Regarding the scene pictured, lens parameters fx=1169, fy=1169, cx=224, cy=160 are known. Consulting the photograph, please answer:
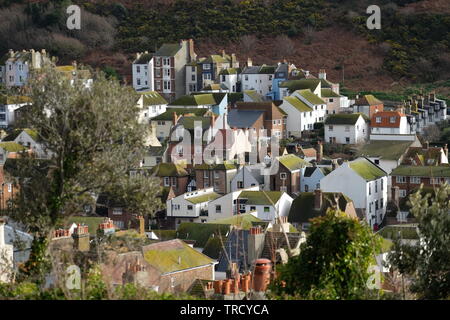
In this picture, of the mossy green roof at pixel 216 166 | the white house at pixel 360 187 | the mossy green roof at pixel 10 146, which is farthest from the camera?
the mossy green roof at pixel 10 146

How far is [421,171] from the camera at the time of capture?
47.7 meters

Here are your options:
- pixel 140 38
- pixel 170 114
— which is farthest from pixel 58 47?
pixel 170 114

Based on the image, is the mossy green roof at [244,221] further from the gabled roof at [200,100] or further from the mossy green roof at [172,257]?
the gabled roof at [200,100]

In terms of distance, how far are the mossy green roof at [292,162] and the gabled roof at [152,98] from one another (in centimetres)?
1562

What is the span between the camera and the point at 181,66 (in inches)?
2874

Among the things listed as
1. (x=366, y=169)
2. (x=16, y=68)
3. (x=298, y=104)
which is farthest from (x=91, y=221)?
(x=16, y=68)

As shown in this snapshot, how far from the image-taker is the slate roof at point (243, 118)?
58737mm

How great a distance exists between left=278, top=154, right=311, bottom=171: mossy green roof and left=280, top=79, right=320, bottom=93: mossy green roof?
15239 mm

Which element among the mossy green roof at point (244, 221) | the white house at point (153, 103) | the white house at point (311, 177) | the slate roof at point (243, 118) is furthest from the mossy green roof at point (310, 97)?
the mossy green roof at point (244, 221)

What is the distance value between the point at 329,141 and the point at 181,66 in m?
17.0

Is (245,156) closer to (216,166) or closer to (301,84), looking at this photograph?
(216,166)

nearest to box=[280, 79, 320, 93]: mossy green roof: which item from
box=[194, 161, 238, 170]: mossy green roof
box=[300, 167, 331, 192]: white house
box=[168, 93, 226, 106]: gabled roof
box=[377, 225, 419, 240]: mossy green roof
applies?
box=[168, 93, 226, 106]: gabled roof

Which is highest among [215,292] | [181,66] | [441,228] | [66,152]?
[181,66]

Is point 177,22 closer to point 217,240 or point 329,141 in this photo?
point 329,141
